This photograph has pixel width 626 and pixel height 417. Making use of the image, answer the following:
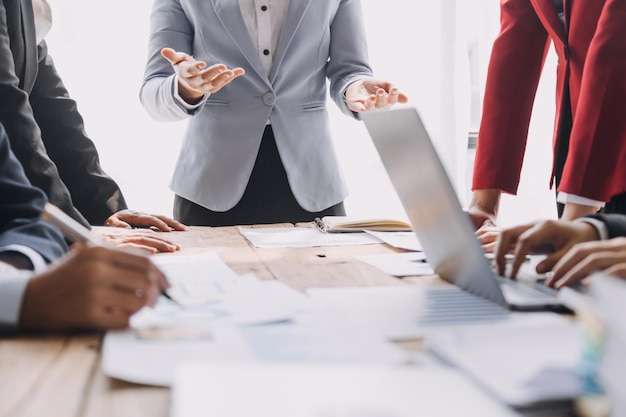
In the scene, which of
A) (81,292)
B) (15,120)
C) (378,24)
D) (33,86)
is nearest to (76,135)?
(33,86)

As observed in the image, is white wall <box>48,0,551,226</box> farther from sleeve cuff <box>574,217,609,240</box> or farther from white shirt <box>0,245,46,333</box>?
white shirt <box>0,245,46,333</box>

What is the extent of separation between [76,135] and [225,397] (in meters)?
1.50

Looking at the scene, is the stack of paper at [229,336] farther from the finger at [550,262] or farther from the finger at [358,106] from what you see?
the finger at [358,106]

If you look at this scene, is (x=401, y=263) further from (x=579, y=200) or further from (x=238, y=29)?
(x=238, y=29)

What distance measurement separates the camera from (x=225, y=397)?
53cm

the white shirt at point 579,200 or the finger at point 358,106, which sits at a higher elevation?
the finger at point 358,106

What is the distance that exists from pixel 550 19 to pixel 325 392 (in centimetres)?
142

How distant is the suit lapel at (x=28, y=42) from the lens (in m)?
1.71

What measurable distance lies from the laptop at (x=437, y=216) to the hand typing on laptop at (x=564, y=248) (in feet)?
0.11

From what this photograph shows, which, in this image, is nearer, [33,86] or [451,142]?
[33,86]

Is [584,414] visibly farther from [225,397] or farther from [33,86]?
[33,86]

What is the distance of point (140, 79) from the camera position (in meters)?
3.23

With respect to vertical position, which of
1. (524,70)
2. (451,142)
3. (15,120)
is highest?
(524,70)

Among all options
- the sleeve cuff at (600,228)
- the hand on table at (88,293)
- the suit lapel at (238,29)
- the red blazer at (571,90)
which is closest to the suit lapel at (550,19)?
the red blazer at (571,90)
